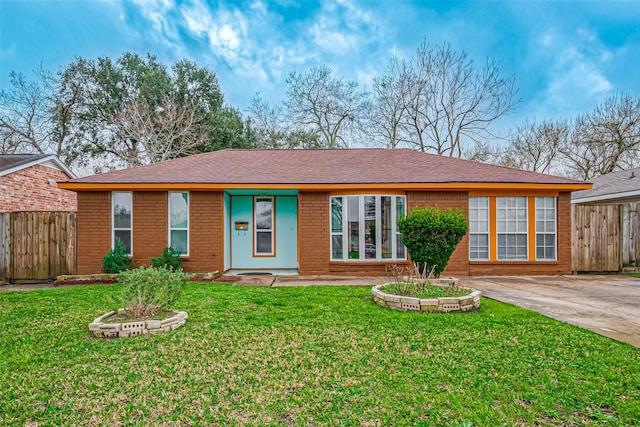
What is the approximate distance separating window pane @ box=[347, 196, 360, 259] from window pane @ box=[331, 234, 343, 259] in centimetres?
28

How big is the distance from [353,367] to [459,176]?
7527 mm

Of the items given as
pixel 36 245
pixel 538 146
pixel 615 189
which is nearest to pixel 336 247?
pixel 36 245

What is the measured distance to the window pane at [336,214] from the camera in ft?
31.3

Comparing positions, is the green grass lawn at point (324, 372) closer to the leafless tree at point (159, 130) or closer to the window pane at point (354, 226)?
the window pane at point (354, 226)

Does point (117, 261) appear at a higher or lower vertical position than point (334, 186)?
lower

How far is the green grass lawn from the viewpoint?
2.57 meters

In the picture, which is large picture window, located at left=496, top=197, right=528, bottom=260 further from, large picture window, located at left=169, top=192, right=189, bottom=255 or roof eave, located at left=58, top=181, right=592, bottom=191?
large picture window, located at left=169, top=192, right=189, bottom=255

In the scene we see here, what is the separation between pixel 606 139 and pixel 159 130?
28.7 m

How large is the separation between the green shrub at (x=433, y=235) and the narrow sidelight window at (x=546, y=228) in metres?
4.55

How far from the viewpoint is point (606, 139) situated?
2209cm

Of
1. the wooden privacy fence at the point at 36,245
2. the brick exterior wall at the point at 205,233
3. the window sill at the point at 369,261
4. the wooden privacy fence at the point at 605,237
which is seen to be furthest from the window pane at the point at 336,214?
the wooden privacy fence at the point at 36,245

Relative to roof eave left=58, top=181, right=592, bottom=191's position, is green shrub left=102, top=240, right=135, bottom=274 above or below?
below

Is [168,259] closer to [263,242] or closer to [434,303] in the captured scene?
[263,242]

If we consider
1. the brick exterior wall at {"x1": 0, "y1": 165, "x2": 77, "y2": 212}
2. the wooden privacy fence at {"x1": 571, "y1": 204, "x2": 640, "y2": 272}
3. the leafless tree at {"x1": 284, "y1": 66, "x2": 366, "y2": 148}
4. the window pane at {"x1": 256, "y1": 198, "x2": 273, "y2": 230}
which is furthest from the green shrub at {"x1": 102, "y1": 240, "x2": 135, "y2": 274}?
the leafless tree at {"x1": 284, "y1": 66, "x2": 366, "y2": 148}
